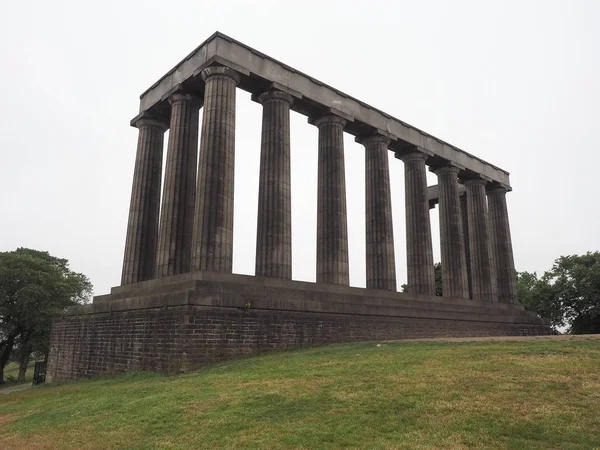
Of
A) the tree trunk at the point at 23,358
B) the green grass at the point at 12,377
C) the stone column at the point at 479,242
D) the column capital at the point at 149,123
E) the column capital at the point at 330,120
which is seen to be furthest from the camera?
the tree trunk at the point at 23,358

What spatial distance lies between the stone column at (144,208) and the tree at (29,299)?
84.2ft

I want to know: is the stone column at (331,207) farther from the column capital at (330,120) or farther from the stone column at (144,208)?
the stone column at (144,208)

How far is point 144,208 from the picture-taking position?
111ft

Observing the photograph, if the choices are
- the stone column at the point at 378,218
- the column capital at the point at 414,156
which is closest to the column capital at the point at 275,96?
the stone column at the point at 378,218

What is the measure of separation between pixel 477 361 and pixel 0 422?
1672cm

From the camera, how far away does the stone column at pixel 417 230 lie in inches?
1518

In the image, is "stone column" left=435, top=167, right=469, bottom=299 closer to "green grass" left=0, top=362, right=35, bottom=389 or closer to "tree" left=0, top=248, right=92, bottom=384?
"tree" left=0, top=248, right=92, bottom=384

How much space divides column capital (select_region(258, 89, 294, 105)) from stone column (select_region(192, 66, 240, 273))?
339 centimetres

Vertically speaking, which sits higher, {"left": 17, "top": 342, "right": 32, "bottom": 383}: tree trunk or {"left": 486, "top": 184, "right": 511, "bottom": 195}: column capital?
{"left": 486, "top": 184, "right": 511, "bottom": 195}: column capital

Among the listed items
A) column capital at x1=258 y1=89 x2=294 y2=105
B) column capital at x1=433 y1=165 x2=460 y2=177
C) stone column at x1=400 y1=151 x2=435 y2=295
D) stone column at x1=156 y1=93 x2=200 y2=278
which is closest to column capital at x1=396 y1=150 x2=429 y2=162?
stone column at x1=400 y1=151 x2=435 y2=295

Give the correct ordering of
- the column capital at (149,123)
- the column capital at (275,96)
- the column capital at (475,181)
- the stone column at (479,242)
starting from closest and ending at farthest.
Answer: the column capital at (275,96)
the column capital at (149,123)
the stone column at (479,242)
the column capital at (475,181)

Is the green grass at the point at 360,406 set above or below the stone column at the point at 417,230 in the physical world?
below

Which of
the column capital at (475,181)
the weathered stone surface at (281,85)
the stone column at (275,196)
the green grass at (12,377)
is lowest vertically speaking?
the green grass at (12,377)

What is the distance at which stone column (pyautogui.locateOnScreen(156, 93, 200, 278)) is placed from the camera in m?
29.2
